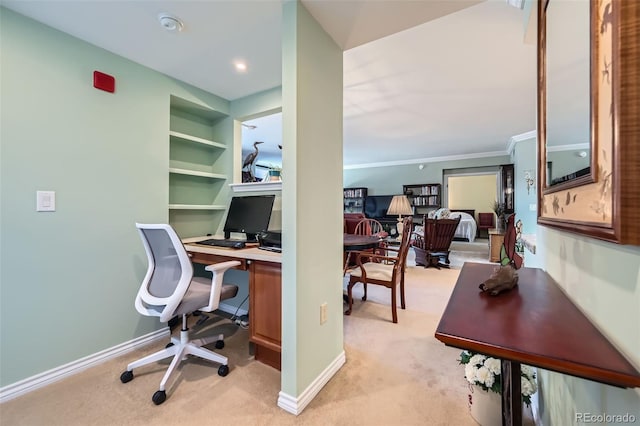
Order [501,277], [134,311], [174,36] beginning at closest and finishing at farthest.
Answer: [501,277], [174,36], [134,311]

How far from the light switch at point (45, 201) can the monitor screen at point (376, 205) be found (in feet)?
24.0

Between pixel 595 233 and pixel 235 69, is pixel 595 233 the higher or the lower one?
the lower one

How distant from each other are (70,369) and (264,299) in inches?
53.9

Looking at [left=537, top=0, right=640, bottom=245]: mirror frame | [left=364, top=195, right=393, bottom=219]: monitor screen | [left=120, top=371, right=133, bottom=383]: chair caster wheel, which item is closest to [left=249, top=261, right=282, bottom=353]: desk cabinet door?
[left=120, top=371, right=133, bottom=383]: chair caster wheel

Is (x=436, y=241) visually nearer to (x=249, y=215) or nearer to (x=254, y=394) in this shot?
(x=249, y=215)

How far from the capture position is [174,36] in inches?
68.9

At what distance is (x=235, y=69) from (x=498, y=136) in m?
5.05

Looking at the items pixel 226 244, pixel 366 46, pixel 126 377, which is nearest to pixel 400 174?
pixel 366 46

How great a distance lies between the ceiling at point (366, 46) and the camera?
1486 millimetres

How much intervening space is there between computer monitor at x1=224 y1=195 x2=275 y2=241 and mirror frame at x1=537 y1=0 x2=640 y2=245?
1945 millimetres

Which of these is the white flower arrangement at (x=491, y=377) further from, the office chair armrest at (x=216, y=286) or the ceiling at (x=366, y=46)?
the ceiling at (x=366, y=46)

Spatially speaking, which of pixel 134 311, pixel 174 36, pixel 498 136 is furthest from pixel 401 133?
pixel 134 311

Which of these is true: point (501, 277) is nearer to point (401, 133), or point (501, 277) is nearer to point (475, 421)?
point (475, 421)

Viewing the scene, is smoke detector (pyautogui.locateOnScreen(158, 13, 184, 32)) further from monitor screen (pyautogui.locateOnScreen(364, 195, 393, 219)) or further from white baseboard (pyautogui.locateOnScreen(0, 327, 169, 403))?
monitor screen (pyautogui.locateOnScreen(364, 195, 393, 219))
